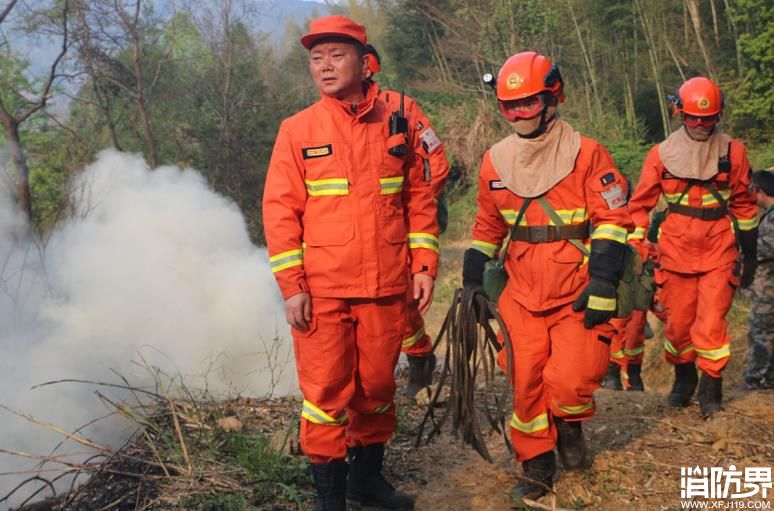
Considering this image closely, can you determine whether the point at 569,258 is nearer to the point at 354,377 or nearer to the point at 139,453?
the point at 354,377

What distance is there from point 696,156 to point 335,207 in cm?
307

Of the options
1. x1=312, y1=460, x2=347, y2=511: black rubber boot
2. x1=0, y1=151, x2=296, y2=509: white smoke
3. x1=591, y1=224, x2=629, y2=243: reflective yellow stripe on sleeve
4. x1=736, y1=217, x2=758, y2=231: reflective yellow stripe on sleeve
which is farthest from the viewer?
x1=0, y1=151, x2=296, y2=509: white smoke

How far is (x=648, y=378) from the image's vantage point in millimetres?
9352

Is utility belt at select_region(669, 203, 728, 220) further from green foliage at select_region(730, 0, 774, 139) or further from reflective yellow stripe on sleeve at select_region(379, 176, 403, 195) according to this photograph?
green foliage at select_region(730, 0, 774, 139)

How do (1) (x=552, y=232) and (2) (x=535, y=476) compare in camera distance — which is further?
(2) (x=535, y=476)

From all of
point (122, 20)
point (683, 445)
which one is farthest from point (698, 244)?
point (122, 20)

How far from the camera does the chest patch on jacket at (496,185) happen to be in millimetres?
4020

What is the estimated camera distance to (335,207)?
3.53 m

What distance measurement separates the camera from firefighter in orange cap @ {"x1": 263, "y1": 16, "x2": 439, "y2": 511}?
11.5 ft

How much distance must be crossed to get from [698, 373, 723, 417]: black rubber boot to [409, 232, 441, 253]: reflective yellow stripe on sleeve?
107 inches

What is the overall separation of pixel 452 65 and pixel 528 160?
2288 cm

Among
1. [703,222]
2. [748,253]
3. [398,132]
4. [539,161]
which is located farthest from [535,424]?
[748,253]

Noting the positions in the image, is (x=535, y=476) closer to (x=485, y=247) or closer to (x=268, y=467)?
(x=485, y=247)

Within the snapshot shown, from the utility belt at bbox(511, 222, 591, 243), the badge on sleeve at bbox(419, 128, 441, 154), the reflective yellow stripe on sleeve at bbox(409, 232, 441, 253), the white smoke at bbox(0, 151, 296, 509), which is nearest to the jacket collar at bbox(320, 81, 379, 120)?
the badge on sleeve at bbox(419, 128, 441, 154)
